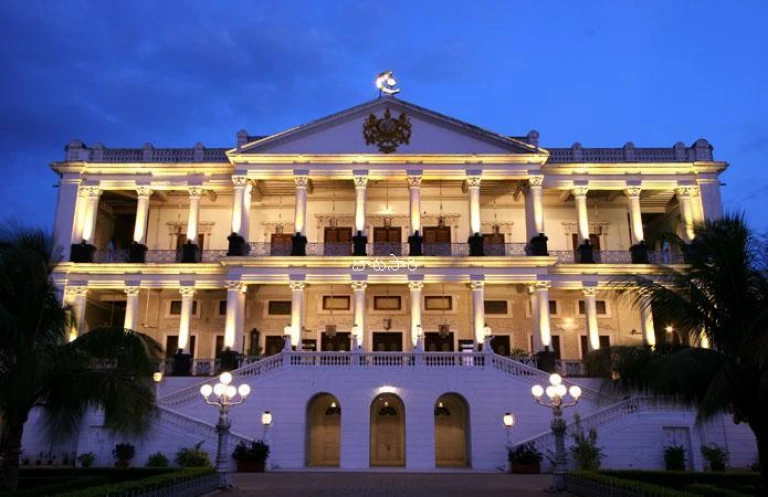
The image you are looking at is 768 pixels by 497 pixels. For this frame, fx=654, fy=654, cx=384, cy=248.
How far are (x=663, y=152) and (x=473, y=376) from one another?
18.1m

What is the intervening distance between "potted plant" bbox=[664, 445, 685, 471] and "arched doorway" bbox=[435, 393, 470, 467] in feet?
27.0

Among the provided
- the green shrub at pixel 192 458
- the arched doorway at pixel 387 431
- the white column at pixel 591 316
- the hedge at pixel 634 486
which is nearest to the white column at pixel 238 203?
the arched doorway at pixel 387 431

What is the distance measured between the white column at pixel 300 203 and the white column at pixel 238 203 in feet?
9.05

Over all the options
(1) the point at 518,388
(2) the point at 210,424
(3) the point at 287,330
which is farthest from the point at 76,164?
(1) the point at 518,388

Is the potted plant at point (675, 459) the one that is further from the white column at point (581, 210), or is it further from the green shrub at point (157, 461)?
the green shrub at point (157, 461)

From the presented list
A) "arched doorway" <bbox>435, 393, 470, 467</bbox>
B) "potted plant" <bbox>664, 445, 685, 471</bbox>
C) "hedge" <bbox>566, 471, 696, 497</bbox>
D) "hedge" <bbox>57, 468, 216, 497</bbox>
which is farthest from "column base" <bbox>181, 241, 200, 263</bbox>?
"potted plant" <bbox>664, 445, 685, 471</bbox>

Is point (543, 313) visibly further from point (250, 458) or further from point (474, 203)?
point (250, 458)

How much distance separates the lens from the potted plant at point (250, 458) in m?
23.8

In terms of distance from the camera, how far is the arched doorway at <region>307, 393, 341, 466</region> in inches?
1121

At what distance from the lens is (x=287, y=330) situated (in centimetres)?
3056

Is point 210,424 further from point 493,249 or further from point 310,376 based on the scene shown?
point 493,249

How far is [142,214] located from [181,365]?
866cm

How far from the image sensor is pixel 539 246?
3309 cm

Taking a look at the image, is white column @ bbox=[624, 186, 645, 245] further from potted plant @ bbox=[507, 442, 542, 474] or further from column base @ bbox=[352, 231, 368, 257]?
potted plant @ bbox=[507, 442, 542, 474]
